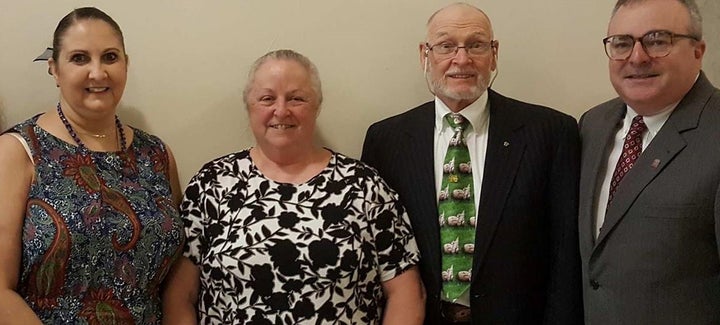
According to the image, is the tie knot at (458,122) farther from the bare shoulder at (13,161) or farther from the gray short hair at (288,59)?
Result: the bare shoulder at (13,161)

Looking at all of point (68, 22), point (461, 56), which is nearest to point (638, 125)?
point (461, 56)

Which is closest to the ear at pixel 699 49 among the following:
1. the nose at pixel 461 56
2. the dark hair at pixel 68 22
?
the nose at pixel 461 56

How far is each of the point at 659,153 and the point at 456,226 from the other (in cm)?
60

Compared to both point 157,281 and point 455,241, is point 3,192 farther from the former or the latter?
point 455,241

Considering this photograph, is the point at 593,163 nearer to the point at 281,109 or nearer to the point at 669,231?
the point at 669,231

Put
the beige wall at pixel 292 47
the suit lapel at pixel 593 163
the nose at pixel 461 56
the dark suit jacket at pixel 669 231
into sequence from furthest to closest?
the beige wall at pixel 292 47 → the nose at pixel 461 56 → the suit lapel at pixel 593 163 → the dark suit jacket at pixel 669 231

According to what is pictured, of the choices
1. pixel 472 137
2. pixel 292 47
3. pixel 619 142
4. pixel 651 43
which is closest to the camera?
pixel 651 43

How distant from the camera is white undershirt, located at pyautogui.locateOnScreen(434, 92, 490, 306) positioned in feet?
7.09

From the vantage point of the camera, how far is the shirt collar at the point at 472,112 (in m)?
2.19

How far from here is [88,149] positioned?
1.99 metres

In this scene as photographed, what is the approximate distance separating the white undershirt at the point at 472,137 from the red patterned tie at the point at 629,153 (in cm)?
38

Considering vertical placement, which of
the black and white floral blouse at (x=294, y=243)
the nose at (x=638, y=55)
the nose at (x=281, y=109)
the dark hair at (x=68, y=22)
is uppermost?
the dark hair at (x=68, y=22)

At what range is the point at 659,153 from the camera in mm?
1901

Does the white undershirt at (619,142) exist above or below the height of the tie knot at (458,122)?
below
